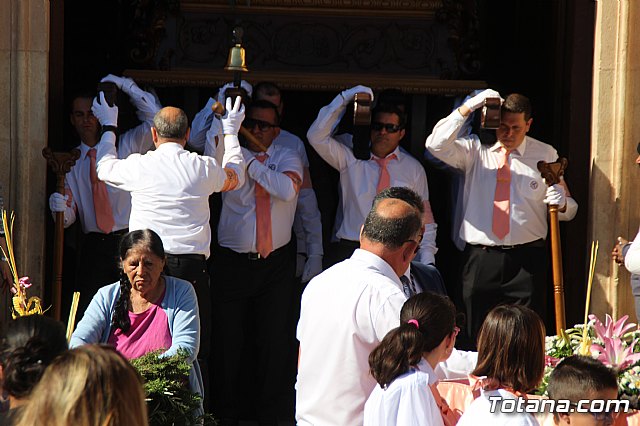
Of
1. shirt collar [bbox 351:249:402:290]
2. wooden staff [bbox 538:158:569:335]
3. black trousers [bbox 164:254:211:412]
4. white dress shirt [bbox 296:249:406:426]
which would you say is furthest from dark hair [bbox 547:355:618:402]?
black trousers [bbox 164:254:211:412]

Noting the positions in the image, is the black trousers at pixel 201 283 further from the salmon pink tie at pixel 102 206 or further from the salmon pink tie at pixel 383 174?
the salmon pink tie at pixel 383 174

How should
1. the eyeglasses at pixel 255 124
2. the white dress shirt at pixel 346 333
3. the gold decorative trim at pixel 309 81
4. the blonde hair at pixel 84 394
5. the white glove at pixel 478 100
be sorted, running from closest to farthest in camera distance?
the blonde hair at pixel 84 394, the white dress shirt at pixel 346 333, the white glove at pixel 478 100, the eyeglasses at pixel 255 124, the gold decorative trim at pixel 309 81

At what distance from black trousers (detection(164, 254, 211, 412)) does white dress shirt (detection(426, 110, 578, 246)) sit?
1644 mm

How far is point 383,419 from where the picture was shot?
164 inches

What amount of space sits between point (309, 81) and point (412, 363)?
4.84 meters

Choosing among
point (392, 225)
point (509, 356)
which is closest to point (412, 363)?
point (509, 356)

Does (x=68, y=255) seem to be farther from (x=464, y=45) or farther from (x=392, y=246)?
(x=392, y=246)

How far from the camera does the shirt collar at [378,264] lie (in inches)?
182

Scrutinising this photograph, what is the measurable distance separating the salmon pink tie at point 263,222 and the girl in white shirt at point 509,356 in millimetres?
3522

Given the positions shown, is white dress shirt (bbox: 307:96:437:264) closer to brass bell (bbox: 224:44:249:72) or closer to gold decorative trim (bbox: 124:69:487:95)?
brass bell (bbox: 224:44:249:72)

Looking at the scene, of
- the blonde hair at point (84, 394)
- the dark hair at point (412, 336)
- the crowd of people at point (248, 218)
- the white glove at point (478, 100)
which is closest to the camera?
the blonde hair at point (84, 394)

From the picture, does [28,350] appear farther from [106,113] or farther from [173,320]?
[106,113]

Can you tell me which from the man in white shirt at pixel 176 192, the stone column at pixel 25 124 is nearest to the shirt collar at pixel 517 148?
the man in white shirt at pixel 176 192

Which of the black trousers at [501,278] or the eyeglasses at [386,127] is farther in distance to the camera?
the eyeglasses at [386,127]
